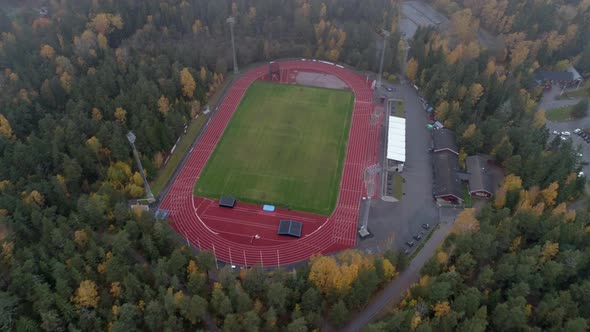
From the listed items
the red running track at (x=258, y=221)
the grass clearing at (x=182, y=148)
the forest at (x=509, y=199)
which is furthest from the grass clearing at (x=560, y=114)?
the grass clearing at (x=182, y=148)

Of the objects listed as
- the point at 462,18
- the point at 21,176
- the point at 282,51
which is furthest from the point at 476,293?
the point at 462,18

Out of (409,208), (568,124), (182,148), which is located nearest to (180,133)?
(182,148)

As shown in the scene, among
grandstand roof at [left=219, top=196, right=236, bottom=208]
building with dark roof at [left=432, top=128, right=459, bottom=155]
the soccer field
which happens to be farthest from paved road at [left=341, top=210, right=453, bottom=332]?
grandstand roof at [left=219, top=196, right=236, bottom=208]

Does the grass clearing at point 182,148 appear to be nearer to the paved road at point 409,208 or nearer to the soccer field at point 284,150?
the soccer field at point 284,150

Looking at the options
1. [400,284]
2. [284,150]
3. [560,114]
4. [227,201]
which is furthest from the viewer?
[560,114]

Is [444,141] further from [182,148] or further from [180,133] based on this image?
[180,133]

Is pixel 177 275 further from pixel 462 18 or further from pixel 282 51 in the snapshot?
pixel 462 18
